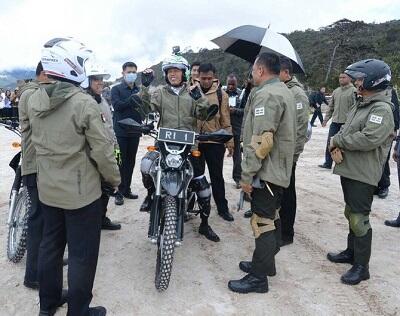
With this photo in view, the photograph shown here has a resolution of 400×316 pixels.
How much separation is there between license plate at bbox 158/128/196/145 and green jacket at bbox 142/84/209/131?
20.4 inches

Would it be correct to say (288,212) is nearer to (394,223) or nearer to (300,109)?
(300,109)

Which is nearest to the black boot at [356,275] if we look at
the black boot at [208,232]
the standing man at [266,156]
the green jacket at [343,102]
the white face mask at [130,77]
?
the standing man at [266,156]

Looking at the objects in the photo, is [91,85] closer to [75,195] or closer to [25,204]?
[25,204]

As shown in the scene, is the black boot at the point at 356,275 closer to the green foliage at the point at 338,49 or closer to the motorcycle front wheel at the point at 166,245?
the motorcycle front wheel at the point at 166,245

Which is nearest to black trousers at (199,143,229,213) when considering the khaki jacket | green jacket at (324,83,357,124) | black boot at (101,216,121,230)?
the khaki jacket

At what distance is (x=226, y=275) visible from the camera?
3.68m

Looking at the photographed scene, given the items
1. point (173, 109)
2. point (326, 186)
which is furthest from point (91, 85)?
point (326, 186)

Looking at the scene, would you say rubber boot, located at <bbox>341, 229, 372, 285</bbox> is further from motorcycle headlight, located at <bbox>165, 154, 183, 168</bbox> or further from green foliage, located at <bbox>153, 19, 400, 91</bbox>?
green foliage, located at <bbox>153, 19, 400, 91</bbox>

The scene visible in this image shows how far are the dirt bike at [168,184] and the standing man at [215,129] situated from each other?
1.09 meters

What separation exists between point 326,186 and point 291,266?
11.4 ft

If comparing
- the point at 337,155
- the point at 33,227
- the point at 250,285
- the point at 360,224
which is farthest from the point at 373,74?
the point at 33,227

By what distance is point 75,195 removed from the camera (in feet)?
8.38

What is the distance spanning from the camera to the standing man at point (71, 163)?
2488mm

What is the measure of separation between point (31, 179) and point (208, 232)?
213cm
